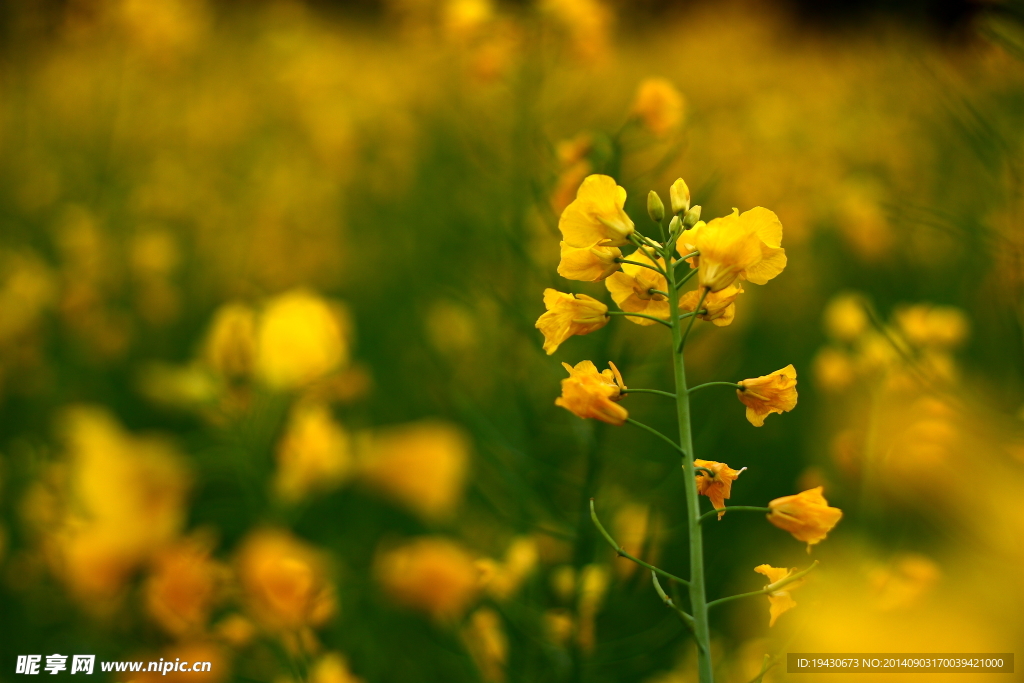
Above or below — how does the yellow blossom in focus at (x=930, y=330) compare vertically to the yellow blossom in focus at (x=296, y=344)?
above

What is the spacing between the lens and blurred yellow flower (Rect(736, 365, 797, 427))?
56 cm

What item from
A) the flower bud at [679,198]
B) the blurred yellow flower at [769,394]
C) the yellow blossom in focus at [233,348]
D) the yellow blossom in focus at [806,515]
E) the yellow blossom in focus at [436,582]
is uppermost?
the flower bud at [679,198]

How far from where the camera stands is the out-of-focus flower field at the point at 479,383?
3.40 feet

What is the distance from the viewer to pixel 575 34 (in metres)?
1.56

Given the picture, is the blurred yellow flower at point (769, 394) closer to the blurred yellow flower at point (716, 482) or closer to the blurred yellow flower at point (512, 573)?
the blurred yellow flower at point (716, 482)

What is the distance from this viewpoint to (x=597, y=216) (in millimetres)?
588

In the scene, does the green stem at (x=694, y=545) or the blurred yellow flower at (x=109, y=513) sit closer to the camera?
the green stem at (x=694, y=545)

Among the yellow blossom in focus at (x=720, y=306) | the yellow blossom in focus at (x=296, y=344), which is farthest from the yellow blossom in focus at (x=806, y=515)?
the yellow blossom in focus at (x=296, y=344)

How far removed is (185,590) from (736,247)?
A: 2.72 ft

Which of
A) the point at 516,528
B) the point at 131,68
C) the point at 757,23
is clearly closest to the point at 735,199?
the point at 516,528

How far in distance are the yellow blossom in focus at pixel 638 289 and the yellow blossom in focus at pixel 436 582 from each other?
0.67 meters

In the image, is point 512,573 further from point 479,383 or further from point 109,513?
point 479,383

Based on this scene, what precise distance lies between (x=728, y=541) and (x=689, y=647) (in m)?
0.57

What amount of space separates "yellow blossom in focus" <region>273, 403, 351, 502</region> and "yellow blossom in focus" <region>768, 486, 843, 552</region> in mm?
841
